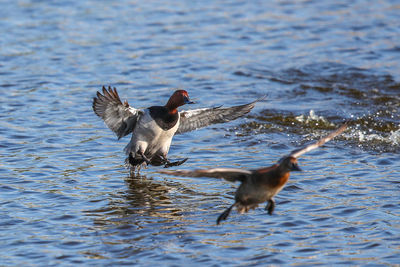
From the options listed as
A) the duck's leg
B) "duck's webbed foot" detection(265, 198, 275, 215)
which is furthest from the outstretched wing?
the duck's leg

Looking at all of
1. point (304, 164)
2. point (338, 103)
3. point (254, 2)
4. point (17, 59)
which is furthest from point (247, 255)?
point (254, 2)

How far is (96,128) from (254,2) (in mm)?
8122

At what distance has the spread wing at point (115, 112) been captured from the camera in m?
7.31

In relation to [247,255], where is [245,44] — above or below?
above

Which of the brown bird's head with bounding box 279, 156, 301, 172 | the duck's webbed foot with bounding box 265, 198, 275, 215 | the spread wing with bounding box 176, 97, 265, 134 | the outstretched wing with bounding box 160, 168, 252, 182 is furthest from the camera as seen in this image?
the spread wing with bounding box 176, 97, 265, 134

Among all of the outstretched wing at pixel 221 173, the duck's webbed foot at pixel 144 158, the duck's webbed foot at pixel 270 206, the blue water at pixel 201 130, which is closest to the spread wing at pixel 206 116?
the blue water at pixel 201 130

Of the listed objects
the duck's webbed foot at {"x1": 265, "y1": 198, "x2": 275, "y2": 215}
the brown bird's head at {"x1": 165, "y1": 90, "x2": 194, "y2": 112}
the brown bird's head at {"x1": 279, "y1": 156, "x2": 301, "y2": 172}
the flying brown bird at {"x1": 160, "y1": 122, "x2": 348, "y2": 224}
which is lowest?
the duck's webbed foot at {"x1": 265, "y1": 198, "x2": 275, "y2": 215}

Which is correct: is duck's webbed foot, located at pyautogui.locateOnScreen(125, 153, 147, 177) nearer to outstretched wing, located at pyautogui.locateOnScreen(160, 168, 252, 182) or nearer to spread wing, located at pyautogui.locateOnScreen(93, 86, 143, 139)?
spread wing, located at pyautogui.locateOnScreen(93, 86, 143, 139)

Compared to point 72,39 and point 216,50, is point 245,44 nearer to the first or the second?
point 216,50

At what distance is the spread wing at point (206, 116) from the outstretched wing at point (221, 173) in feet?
7.88

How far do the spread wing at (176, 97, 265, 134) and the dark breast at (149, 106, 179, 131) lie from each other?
1.34 feet

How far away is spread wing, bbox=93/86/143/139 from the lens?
7309 mm

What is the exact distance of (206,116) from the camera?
829 cm

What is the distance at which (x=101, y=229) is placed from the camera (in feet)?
20.8
